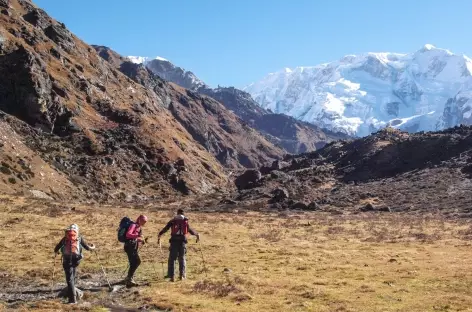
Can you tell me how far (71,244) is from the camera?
1833cm

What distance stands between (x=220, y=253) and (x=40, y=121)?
79.4 meters

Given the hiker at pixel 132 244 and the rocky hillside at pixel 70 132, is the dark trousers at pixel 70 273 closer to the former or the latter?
the hiker at pixel 132 244

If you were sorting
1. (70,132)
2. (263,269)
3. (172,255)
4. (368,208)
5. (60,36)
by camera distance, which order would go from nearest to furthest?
1. (172,255)
2. (263,269)
3. (368,208)
4. (70,132)
5. (60,36)

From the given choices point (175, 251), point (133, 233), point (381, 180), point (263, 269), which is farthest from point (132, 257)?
point (381, 180)

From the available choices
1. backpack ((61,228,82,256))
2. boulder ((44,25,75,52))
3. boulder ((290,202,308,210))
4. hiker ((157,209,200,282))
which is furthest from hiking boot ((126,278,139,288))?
boulder ((44,25,75,52))

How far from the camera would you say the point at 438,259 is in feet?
101

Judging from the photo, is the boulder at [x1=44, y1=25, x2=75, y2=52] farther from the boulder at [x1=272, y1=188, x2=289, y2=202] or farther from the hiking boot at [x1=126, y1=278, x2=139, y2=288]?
the hiking boot at [x1=126, y1=278, x2=139, y2=288]

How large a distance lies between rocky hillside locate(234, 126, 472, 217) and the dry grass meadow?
143 ft

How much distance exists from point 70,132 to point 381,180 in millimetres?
75306

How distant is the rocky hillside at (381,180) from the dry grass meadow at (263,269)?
143 ft

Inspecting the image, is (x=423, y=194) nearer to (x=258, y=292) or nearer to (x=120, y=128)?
(x=120, y=128)

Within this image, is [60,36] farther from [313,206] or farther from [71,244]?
[71,244]

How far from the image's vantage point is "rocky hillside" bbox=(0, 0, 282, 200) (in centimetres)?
8606

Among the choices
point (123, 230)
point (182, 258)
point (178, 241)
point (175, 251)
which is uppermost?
point (123, 230)
